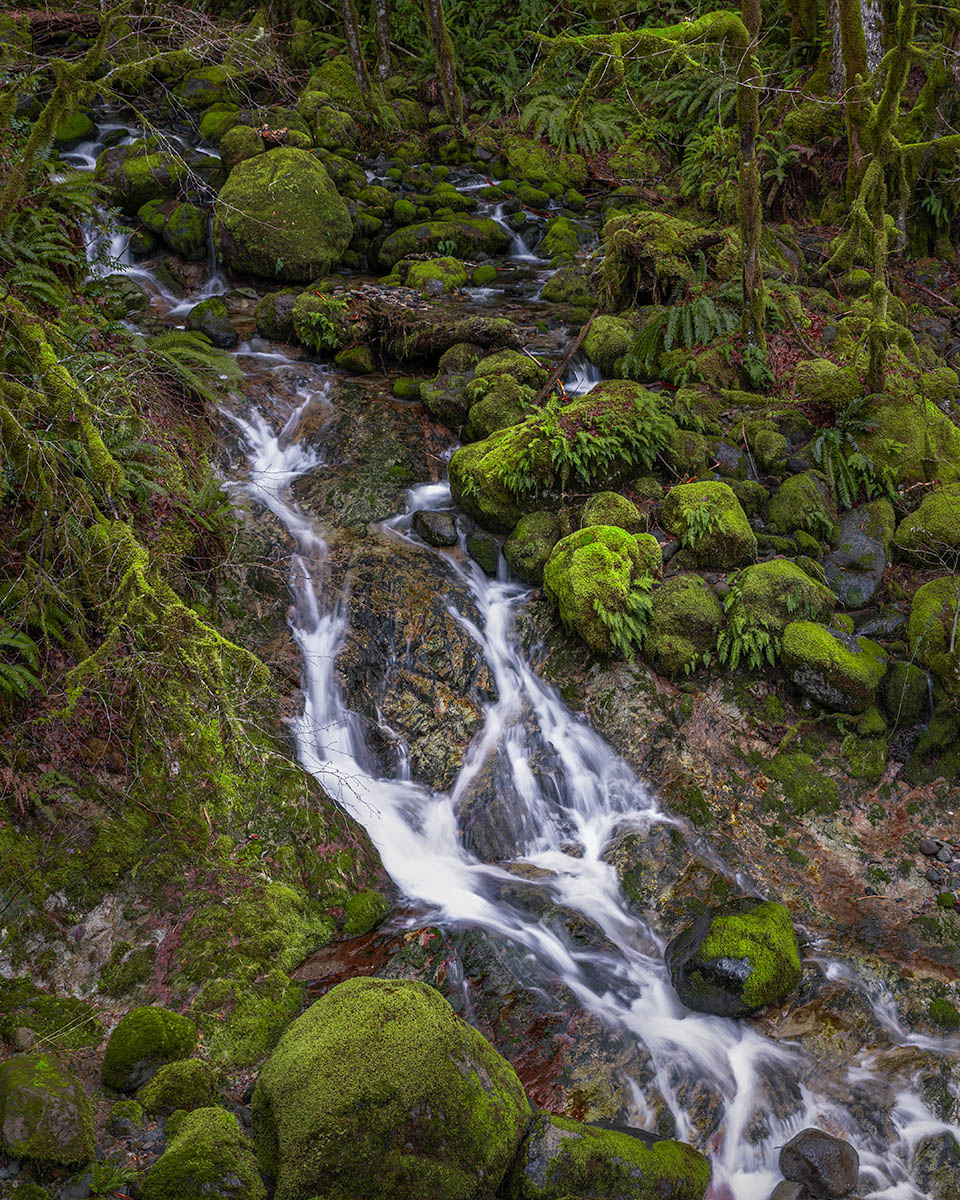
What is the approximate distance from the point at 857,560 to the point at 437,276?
28.0ft

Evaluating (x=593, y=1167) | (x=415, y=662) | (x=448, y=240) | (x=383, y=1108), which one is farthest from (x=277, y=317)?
(x=593, y=1167)

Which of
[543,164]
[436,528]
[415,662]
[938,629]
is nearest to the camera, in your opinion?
[938,629]

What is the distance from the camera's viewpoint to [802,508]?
29.0 ft

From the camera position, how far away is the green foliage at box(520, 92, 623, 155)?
18.9 m

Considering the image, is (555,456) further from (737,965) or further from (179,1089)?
(179,1089)

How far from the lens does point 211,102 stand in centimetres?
1772

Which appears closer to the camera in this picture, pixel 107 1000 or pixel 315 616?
pixel 107 1000

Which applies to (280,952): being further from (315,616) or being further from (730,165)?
(730,165)

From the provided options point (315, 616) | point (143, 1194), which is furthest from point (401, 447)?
point (143, 1194)

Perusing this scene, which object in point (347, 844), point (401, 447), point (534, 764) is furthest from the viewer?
point (401, 447)

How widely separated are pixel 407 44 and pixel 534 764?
73.2 feet

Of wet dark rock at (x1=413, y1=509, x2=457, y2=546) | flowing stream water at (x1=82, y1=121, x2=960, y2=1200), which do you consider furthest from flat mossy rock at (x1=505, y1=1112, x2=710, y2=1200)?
wet dark rock at (x1=413, y1=509, x2=457, y2=546)

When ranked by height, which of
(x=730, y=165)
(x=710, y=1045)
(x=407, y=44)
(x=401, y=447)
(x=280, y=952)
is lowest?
(x=710, y=1045)

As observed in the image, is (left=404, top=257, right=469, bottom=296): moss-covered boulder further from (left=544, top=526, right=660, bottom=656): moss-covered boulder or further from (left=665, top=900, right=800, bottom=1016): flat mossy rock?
(left=665, top=900, right=800, bottom=1016): flat mossy rock
